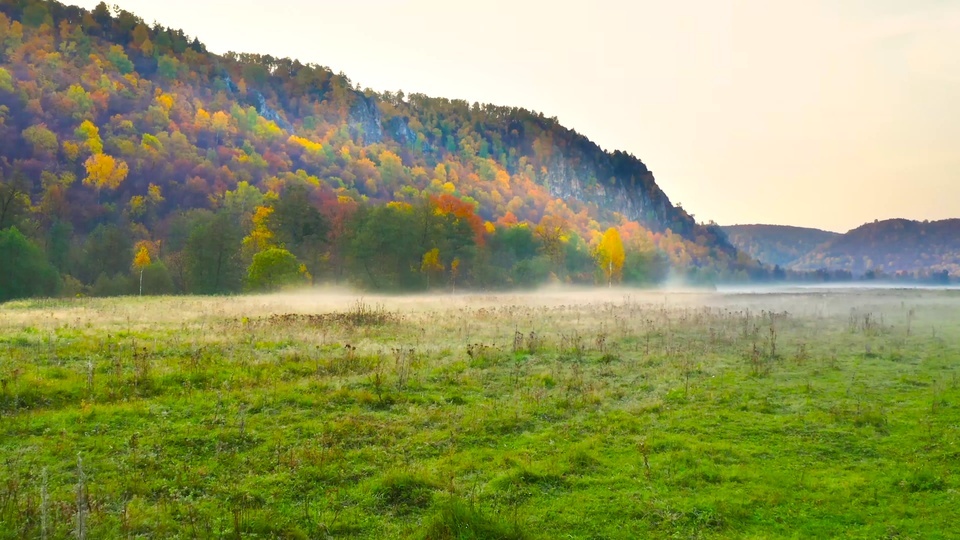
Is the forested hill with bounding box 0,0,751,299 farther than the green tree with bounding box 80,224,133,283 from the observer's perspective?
No

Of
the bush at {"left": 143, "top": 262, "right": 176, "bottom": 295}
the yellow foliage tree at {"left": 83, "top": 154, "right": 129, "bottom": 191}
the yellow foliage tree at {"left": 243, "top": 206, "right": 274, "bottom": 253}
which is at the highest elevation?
the yellow foliage tree at {"left": 83, "top": 154, "right": 129, "bottom": 191}

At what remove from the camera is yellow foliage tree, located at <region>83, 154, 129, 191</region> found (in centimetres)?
10638

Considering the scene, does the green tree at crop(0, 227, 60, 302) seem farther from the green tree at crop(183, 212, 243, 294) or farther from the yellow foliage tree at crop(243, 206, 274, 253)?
the yellow foliage tree at crop(243, 206, 274, 253)

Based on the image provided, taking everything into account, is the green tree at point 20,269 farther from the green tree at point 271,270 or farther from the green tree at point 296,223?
the green tree at point 296,223

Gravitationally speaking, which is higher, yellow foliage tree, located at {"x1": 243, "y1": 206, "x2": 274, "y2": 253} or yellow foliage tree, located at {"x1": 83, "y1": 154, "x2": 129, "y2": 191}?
yellow foliage tree, located at {"x1": 83, "y1": 154, "x2": 129, "y2": 191}

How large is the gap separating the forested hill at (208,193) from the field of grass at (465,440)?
3843 centimetres

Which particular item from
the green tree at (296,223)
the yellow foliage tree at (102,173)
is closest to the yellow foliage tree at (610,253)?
the green tree at (296,223)

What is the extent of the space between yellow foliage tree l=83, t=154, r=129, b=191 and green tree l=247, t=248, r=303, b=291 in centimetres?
8070

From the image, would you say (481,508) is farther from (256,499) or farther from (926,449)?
(926,449)

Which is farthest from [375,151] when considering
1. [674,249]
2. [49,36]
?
[674,249]

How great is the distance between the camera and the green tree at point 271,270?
4912cm

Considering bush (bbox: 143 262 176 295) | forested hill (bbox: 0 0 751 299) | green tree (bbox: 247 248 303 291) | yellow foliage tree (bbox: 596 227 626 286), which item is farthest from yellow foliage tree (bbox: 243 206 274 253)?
yellow foliage tree (bbox: 596 227 626 286)

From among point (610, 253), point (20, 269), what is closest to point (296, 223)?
point (20, 269)

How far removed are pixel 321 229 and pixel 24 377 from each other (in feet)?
170
